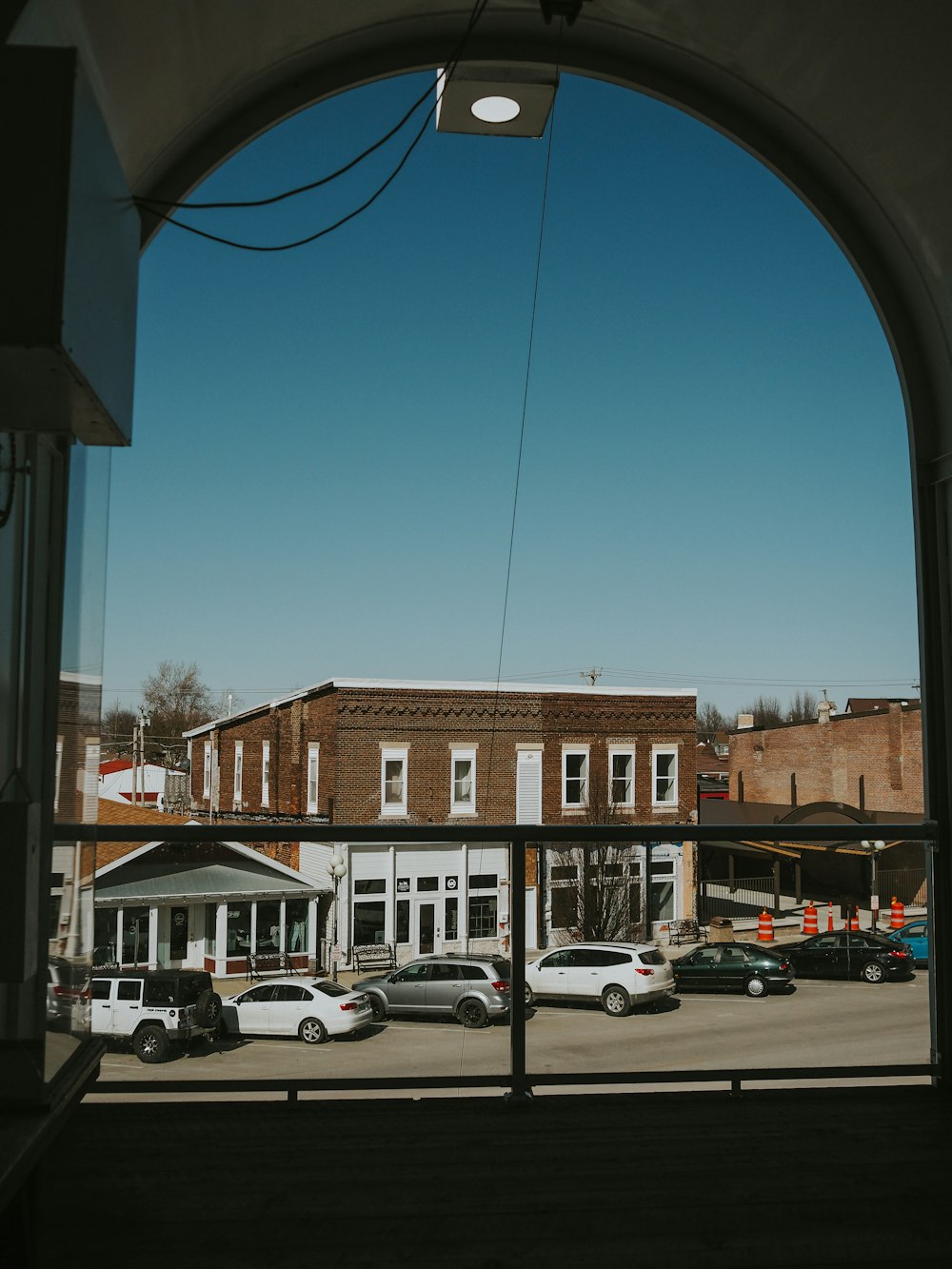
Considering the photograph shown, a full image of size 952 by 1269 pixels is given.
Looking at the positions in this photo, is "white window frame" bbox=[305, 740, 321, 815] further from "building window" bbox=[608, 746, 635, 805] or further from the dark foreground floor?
the dark foreground floor

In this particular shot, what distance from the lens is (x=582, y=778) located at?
23797 mm

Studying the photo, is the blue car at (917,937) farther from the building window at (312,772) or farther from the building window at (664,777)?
the building window at (312,772)

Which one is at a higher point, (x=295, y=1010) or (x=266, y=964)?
(x=266, y=964)

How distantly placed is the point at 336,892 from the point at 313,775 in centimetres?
2283

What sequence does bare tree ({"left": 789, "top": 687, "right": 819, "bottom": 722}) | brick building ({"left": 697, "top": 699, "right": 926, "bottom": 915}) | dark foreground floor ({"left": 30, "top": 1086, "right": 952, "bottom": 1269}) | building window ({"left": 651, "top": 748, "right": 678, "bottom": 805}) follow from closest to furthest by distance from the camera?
1. dark foreground floor ({"left": 30, "top": 1086, "right": 952, "bottom": 1269})
2. brick building ({"left": 697, "top": 699, "right": 926, "bottom": 915})
3. building window ({"left": 651, "top": 748, "right": 678, "bottom": 805})
4. bare tree ({"left": 789, "top": 687, "right": 819, "bottom": 722})

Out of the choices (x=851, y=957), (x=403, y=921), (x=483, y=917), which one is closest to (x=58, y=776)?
(x=403, y=921)

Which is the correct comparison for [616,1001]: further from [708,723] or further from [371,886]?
[708,723]

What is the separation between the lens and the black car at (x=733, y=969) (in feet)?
9.04

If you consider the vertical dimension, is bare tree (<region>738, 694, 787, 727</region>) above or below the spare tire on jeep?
above

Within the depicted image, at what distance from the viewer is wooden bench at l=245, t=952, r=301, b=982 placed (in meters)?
2.68

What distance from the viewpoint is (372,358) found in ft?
158

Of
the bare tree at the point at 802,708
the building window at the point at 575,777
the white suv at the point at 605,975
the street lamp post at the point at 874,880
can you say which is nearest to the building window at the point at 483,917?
the white suv at the point at 605,975

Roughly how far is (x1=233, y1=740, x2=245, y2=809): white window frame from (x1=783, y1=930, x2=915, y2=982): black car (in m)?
22.5

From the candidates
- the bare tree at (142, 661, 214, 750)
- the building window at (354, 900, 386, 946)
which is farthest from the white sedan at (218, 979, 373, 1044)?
the bare tree at (142, 661, 214, 750)
